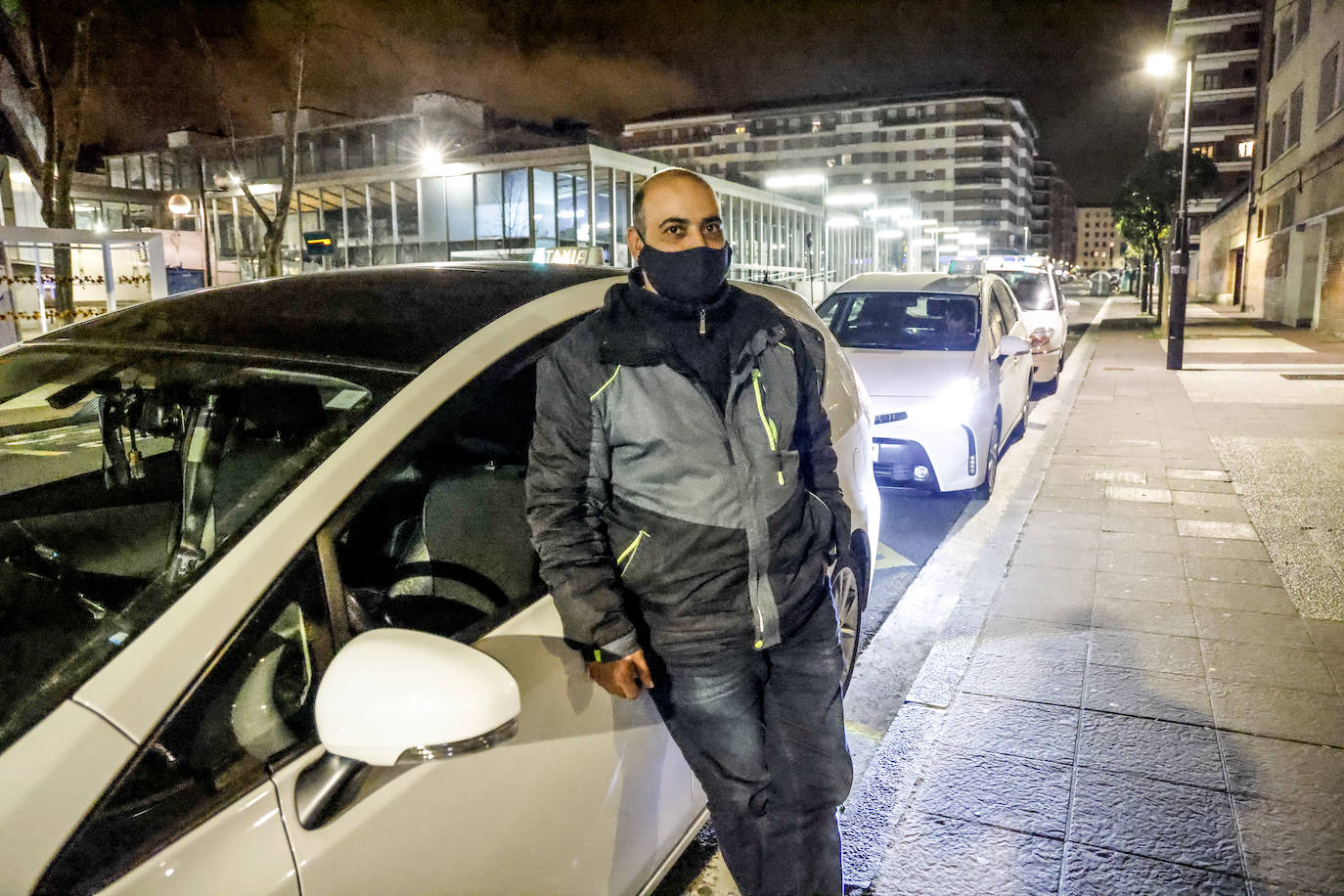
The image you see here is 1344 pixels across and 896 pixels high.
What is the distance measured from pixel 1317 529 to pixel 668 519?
596 centimetres

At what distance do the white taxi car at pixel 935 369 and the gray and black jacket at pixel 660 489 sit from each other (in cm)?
438

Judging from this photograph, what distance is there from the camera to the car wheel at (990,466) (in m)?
7.38

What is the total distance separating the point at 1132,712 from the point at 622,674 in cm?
264

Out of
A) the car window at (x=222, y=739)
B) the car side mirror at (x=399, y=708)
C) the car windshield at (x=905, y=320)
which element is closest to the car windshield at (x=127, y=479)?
the car window at (x=222, y=739)

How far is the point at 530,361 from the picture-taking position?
88.4 inches

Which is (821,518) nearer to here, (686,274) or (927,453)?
(686,274)

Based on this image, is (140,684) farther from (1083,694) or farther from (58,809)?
(1083,694)

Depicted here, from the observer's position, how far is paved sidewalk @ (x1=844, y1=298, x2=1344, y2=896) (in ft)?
9.23

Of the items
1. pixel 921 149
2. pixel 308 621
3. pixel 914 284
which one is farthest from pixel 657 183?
pixel 921 149

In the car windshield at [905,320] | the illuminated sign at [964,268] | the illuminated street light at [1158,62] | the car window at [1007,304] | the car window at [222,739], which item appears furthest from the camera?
the illuminated street light at [1158,62]

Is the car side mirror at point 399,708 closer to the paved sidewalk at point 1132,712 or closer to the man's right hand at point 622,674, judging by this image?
the man's right hand at point 622,674

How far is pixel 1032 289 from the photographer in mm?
15688

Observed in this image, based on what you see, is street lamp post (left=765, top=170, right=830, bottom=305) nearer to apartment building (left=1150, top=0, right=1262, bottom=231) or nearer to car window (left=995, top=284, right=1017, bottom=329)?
car window (left=995, top=284, right=1017, bottom=329)

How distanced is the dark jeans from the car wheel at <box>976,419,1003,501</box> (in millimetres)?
5503
